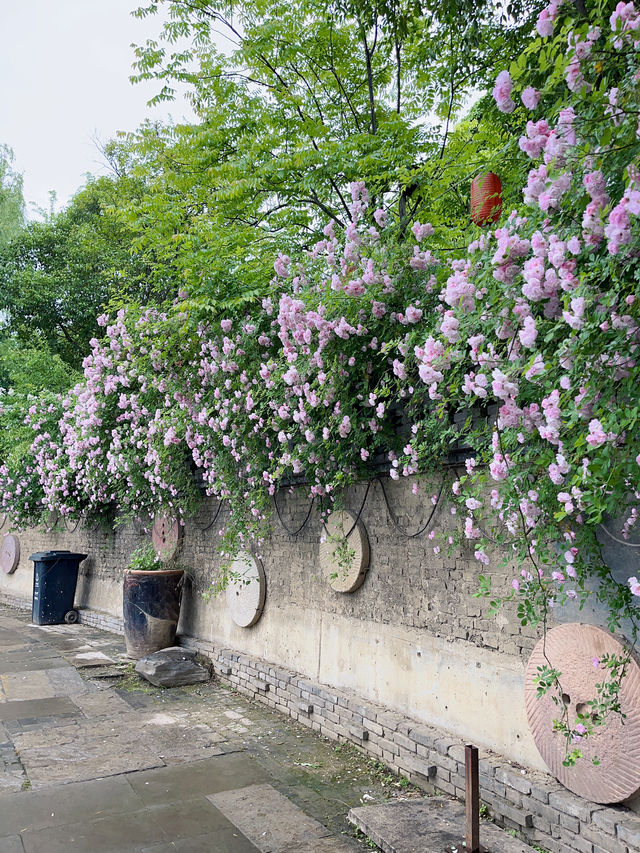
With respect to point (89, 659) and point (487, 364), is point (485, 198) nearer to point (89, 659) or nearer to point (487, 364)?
point (487, 364)

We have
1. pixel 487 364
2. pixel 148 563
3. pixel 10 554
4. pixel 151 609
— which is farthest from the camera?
pixel 10 554

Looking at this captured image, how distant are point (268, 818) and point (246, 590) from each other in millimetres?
3212

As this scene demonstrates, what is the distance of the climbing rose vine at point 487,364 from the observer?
8.21 feet

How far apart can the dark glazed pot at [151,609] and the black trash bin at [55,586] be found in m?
4.09

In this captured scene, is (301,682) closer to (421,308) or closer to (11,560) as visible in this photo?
(421,308)

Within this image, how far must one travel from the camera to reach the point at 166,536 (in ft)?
30.0

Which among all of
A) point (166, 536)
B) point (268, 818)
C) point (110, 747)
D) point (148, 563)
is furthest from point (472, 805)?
point (166, 536)

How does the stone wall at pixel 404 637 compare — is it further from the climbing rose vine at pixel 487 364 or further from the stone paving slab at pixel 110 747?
the stone paving slab at pixel 110 747

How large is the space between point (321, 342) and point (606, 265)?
7.53 ft

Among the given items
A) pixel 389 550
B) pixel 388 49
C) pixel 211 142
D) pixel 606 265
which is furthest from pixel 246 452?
pixel 388 49

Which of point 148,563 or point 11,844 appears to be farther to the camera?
point 148,563

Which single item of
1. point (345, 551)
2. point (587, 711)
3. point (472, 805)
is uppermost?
point (345, 551)

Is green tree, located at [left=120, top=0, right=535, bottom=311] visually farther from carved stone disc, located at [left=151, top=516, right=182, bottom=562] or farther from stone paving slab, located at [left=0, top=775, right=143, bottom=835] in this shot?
stone paving slab, located at [left=0, top=775, right=143, bottom=835]

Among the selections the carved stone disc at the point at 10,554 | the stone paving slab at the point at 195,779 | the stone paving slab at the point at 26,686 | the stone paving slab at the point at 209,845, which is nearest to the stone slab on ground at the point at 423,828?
the stone paving slab at the point at 209,845
